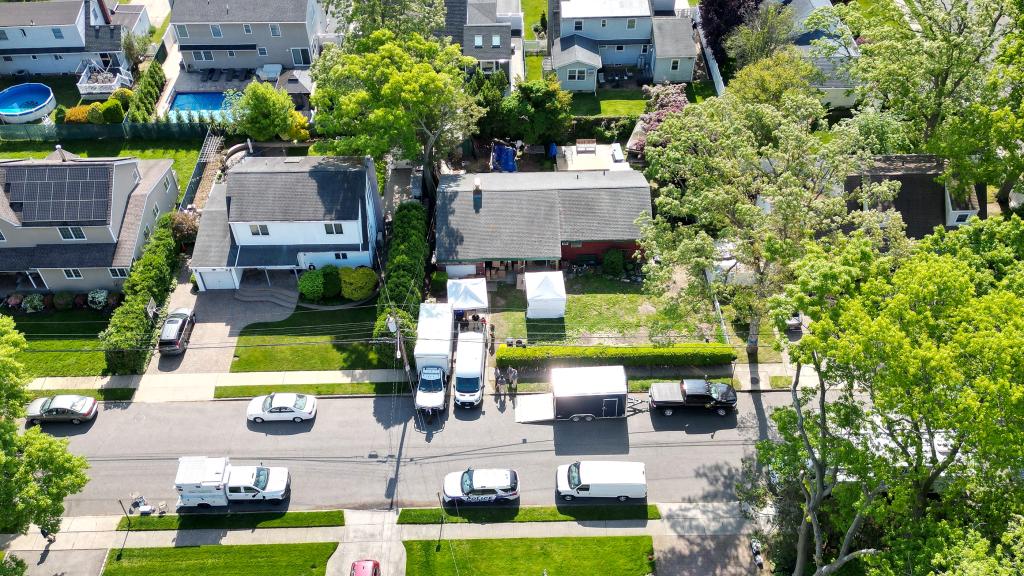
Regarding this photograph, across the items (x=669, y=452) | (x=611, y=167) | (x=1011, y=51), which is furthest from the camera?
(x=611, y=167)

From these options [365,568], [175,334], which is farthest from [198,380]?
[365,568]

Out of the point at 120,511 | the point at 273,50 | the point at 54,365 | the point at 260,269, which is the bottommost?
the point at 120,511

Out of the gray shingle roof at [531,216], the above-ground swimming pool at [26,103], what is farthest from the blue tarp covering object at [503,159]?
the above-ground swimming pool at [26,103]

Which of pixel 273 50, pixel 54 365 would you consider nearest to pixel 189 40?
pixel 273 50

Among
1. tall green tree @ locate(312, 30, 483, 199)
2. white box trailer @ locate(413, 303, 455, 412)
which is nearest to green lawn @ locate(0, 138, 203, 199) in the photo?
tall green tree @ locate(312, 30, 483, 199)

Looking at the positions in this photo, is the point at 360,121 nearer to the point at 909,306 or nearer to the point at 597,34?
the point at 597,34

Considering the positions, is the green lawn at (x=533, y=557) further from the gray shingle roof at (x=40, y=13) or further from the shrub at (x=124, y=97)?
the gray shingle roof at (x=40, y=13)

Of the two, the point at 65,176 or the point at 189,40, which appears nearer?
the point at 65,176
